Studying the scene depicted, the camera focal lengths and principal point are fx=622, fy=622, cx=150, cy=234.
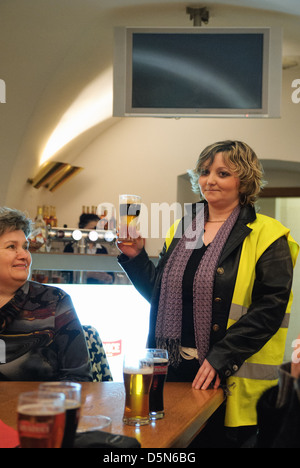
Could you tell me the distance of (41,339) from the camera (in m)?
2.11

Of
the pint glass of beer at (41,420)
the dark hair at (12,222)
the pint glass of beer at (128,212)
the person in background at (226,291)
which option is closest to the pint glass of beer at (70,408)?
the pint glass of beer at (41,420)

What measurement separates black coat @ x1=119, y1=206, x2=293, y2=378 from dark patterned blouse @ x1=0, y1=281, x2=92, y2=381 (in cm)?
33

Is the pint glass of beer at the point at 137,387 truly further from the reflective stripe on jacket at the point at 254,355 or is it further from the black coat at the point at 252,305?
the reflective stripe on jacket at the point at 254,355

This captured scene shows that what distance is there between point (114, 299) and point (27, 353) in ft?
4.34

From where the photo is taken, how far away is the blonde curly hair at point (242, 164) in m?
2.23

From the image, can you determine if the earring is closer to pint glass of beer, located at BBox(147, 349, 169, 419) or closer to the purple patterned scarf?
the purple patterned scarf

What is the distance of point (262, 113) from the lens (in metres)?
3.91

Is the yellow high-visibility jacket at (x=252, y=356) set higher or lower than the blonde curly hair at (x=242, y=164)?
lower

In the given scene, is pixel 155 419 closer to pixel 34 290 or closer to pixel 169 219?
pixel 34 290

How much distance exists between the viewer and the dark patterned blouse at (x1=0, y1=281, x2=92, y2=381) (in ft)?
6.72

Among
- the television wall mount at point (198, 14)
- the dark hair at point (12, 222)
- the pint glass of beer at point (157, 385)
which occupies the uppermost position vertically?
the television wall mount at point (198, 14)

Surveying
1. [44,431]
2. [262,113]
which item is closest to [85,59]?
[262,113]

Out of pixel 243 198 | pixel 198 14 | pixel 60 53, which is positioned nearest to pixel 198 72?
pixel 198 14

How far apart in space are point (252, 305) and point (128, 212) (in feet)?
1.67
